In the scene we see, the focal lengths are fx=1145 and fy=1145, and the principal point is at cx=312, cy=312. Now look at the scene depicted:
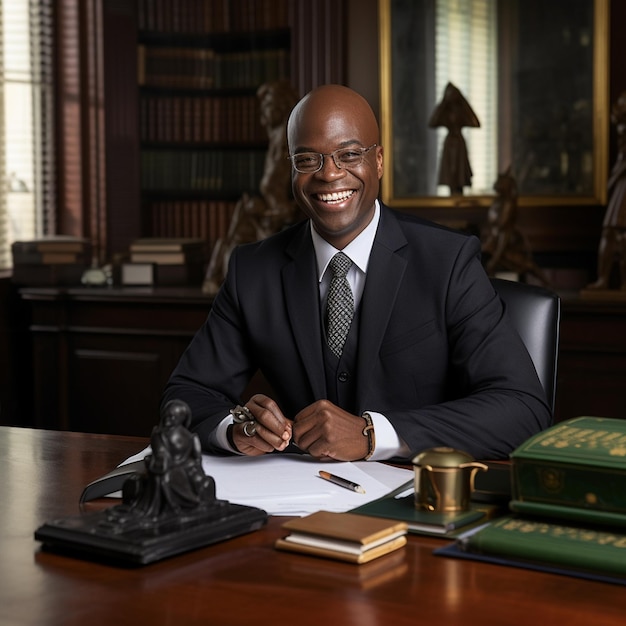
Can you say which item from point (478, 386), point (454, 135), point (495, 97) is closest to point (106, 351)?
point (454, 135)

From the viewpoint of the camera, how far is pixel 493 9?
4.73 metres

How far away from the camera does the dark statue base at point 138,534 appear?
4.61ft

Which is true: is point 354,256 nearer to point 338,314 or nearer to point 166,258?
point 338,314

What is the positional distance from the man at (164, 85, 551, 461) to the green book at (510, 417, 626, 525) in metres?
0.73

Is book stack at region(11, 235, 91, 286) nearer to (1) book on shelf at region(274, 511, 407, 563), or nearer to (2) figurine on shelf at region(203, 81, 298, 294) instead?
(2) figurine on shelf at region(203, 81, 298, 294)

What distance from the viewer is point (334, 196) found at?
2.38 metres

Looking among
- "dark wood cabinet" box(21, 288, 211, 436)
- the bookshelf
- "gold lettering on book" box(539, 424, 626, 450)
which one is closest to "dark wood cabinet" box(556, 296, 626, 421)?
"dark wood cabinet" box(21, 288, 211, 436)

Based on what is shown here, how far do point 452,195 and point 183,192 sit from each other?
1.40 metres

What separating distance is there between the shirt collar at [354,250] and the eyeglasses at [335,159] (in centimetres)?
17

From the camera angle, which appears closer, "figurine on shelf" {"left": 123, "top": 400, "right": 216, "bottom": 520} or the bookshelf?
"figurine on shelf" {"left": 123, "top": 400, "right": 216, "bottom": 520}

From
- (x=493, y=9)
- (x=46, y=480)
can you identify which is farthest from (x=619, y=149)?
(x=46, y=480)

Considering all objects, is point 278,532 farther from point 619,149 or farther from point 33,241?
point 33,241

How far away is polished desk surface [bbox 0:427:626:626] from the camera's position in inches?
48.2

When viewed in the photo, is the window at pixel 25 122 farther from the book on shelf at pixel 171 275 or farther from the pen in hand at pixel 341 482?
the pen in hand at pixel 341 482
